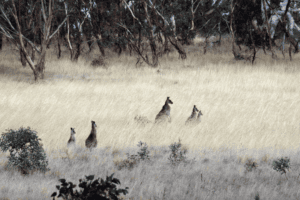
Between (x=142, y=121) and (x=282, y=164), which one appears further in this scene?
(x=142, y=121)

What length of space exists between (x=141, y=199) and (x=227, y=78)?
976 centimetres

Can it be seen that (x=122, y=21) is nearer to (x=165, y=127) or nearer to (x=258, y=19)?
(x=258, y=19)

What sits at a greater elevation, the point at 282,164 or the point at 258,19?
the point at 258,19

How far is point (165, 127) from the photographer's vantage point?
6.62m

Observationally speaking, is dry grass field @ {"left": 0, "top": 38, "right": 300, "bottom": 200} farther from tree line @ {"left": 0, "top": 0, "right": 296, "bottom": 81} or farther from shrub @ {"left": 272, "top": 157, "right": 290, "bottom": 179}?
tree line @ {"left": 0, "top": 0, "right": 296, "bottom": 81}

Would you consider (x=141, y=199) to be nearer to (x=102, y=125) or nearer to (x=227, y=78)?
(x=102, y=125)

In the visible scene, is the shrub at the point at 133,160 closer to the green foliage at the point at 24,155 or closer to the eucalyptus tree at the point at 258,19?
the green foliage at the point at 24,155

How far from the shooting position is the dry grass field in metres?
3.92

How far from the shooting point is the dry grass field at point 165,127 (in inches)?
154

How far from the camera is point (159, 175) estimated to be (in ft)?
13.8

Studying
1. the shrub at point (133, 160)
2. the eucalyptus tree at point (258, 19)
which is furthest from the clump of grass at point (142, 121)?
the eucalyptus tree at point (258, 19)

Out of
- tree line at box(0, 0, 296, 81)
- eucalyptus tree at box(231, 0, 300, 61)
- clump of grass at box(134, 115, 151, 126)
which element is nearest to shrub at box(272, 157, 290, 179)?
clump of grass at box(134, 115, 151, 126)

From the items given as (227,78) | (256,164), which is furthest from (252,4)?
A: (256,164)

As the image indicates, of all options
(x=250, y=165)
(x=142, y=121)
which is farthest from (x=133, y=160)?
(x=142, y=121)
